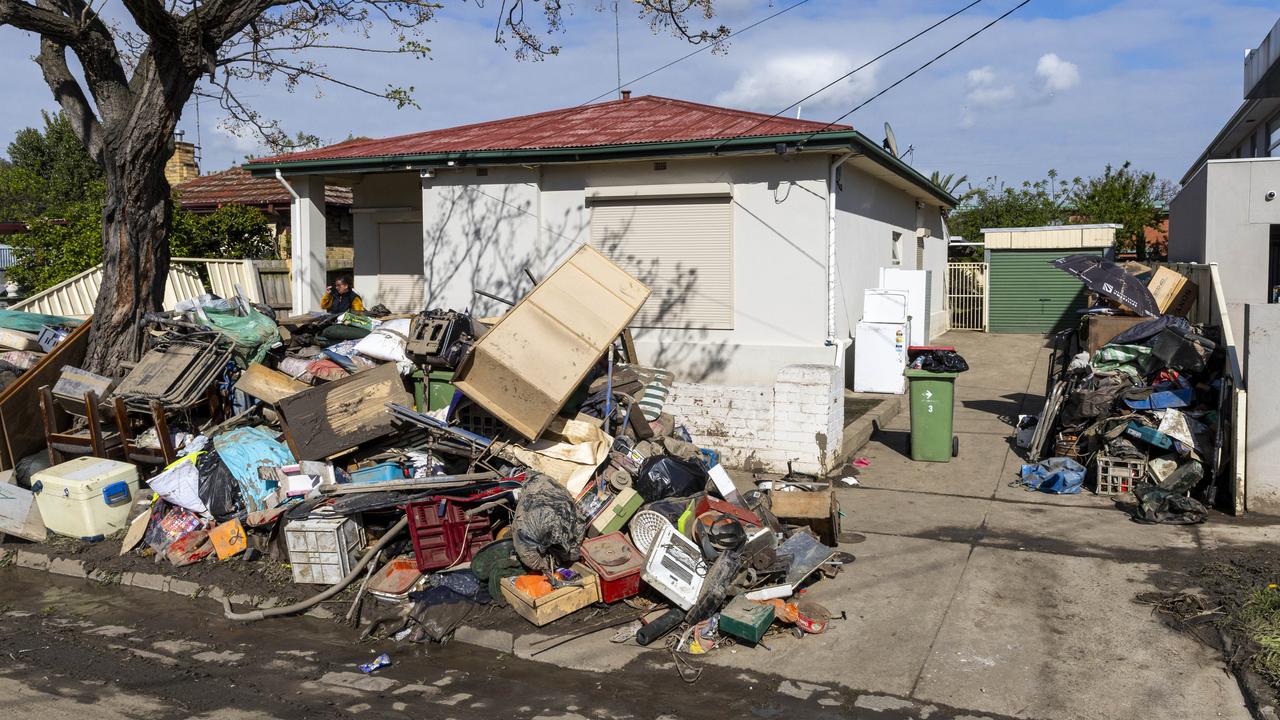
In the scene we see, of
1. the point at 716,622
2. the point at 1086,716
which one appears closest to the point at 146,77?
the point at 716,622

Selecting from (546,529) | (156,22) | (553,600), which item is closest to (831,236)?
(546,529)

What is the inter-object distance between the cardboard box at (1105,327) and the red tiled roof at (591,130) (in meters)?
3.89

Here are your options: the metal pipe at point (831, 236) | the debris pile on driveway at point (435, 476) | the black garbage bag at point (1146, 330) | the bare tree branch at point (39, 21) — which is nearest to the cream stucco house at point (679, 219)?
the metal pipe at point (831, 236)

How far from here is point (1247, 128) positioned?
2467 centimetres

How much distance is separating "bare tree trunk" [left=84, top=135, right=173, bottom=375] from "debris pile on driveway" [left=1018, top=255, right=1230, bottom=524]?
10066 mm

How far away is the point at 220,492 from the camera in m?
8.20

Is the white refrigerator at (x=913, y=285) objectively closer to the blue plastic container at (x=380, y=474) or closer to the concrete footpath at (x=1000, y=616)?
the concrete footpath at (x=1000, y=616)

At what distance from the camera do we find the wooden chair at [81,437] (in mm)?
9477

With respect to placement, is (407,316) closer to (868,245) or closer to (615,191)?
(615,191)

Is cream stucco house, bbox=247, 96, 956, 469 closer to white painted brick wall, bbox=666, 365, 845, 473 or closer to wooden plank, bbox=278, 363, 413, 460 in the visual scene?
white painted brick wall, bbox=666, 365, 845, 473

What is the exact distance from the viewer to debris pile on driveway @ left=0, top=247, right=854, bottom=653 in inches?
257

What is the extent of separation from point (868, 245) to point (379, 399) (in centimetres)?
906

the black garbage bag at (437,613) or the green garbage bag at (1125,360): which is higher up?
the green garbage bag at (1125,360)

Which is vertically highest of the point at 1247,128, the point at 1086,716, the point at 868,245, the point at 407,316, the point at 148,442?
the point at 1247,128
